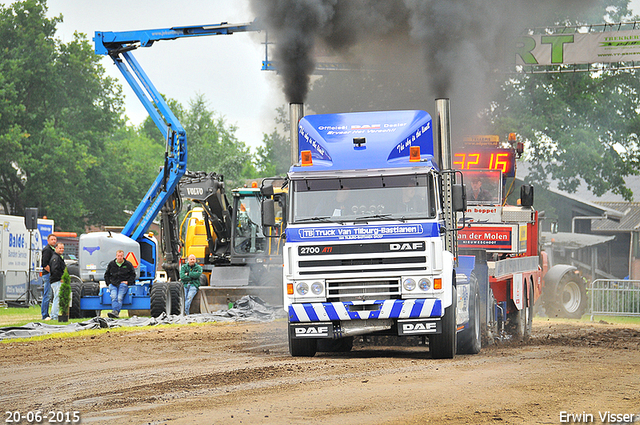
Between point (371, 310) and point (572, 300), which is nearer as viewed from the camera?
point (371, 310)

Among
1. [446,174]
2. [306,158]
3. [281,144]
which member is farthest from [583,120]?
[306,158]

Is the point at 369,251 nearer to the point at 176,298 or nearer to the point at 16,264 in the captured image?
the point at 176,298

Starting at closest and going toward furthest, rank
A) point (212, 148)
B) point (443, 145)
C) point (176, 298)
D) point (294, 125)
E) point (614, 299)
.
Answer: point (443, 145) < point (294, 125) < point (176, 298) < point (614, 299) < point (212, 148)

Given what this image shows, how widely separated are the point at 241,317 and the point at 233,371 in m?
9.65

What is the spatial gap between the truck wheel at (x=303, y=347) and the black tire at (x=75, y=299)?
9650 mm

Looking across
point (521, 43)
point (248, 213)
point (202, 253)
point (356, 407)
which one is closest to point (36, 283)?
point (202, 253)

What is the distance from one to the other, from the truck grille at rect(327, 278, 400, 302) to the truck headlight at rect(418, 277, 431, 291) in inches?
11.6

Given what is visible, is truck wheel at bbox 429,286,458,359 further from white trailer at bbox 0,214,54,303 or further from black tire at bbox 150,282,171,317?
white trailer at bbox 0,214,54,303

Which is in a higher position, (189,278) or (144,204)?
(144,204)

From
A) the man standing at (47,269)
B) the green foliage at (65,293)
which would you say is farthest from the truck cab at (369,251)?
the man standing at (47,269)

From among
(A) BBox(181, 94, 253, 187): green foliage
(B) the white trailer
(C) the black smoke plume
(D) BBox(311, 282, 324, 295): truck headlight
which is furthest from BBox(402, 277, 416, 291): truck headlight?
(A) BBox(181, 94, 253, 187): green foliage

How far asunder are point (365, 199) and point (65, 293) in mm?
9801

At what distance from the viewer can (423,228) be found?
11344 millimetres

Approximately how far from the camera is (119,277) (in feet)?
65.6
